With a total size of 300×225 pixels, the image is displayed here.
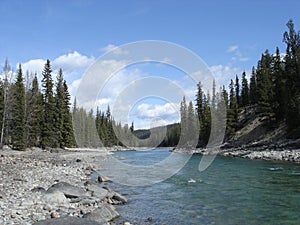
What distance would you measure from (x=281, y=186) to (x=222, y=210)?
6.33 metres

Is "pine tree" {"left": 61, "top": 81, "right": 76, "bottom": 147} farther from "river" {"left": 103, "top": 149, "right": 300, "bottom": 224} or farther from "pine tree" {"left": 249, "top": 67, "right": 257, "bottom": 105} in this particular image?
"pine tree" {"left": 249, "top": 67, "right": 257, "bottom": 105}

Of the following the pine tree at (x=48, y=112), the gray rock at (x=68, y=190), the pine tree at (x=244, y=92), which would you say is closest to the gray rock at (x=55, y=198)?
the gray rock at (x=68, y=190)

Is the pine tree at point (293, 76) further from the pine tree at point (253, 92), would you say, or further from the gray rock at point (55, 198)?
the gray rock at point (55, 198)

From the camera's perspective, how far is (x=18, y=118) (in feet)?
124

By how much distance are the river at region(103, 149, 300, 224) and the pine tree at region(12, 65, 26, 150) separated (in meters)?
23.3

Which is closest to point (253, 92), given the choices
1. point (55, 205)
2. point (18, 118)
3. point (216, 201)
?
point (18, 118)

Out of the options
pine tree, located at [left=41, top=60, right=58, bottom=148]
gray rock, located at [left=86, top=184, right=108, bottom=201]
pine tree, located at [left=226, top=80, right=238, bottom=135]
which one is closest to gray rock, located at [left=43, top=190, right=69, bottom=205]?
gray rock, located at [left=86, top=184, right=108, bottom=201]

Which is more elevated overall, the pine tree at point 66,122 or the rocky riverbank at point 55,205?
the pine tree at point 66,122

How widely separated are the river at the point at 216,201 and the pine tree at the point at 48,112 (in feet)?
93.6

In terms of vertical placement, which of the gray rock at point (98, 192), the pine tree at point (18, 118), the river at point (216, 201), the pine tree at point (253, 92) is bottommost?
the river at point (216, 201)

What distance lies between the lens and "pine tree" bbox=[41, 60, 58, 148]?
43.6 metres

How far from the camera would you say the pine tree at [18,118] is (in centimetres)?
3681

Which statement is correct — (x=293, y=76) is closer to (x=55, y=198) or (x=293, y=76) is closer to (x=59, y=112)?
(x=59, y=112)

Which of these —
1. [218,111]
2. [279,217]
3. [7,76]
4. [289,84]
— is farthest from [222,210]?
[218,111]
